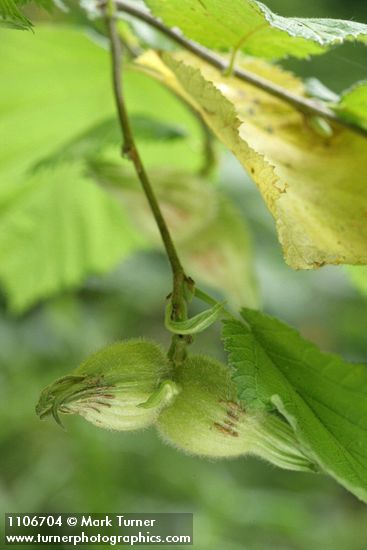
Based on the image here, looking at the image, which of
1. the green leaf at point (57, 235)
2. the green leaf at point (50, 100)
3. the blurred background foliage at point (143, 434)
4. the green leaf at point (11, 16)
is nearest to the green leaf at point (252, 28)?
the green leaf at point (11, 16)

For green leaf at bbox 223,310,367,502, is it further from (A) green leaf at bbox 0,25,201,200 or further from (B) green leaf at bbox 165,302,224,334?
(A) green leaf at bbox 0,25,201,200

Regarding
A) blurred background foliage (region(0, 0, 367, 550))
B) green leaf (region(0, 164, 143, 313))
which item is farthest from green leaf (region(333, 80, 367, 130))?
blurred background foliage (region(0, 0, 367, 550))

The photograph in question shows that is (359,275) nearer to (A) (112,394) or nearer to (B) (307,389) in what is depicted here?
(B) (307,389)

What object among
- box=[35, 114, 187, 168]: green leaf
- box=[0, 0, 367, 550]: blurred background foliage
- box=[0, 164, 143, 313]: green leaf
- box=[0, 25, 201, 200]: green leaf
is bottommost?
box=[0, 0, 367, 550]: blurred background foliage

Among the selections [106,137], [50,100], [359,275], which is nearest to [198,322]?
[359,275]

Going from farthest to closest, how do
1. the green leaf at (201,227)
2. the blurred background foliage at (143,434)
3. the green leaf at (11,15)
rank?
the blurred background foliage at (143,434), the green leaf at (201,227), the green leaf at (11,15)

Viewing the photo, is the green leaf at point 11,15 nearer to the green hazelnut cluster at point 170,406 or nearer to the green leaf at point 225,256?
the green hazelnut cluster at point 170,406

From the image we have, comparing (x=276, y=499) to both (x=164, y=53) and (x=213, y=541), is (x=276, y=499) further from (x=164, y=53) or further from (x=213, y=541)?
(x=164, y=53)
